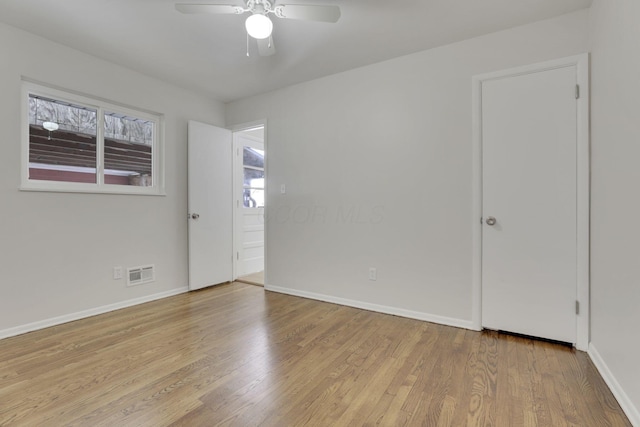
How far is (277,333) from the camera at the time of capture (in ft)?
7.98

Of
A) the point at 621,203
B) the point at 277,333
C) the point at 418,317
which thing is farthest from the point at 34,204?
the point at 621,203

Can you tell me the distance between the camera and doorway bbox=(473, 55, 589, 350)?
7.02 ft

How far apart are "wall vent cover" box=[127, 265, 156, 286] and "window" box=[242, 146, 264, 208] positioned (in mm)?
1618

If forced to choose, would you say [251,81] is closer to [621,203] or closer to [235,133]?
[235,133]

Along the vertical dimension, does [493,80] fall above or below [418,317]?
above

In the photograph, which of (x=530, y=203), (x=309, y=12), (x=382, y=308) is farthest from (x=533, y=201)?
(x=309, y=12)

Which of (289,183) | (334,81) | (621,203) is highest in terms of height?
(334,81)

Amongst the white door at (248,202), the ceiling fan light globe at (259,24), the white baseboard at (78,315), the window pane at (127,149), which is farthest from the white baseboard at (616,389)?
the window pane at (127,149)

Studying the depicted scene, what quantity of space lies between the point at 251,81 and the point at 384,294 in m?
2.76

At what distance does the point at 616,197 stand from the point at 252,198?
410 cm

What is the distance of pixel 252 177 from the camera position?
15.5 ft

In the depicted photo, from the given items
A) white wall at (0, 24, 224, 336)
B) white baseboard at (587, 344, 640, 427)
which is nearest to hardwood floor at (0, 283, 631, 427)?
white baseboard at (587, 344, 640, 427)

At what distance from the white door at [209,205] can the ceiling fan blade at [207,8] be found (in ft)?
6.42

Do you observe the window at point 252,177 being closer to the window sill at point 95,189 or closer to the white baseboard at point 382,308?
the window sill at point 95,189
